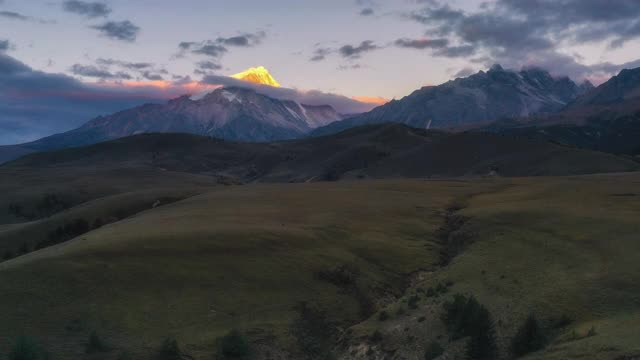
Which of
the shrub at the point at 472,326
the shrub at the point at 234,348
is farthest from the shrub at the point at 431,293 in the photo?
the shrub at the point at 234,348

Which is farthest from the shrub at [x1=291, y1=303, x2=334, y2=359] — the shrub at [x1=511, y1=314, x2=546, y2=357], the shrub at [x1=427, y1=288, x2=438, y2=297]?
the shrub at [x1=511, y1=314, x2=546, y2=357]

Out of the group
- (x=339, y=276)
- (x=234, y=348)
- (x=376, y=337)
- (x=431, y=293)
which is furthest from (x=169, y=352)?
(x=431, y=293)

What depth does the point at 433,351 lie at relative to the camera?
A: 3956cm

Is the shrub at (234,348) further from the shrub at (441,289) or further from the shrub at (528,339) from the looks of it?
the shrub at (441,289)

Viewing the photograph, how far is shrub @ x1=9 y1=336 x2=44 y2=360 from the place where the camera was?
3442 cm

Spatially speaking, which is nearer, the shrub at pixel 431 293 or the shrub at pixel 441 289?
the shrub at pixel 431 293

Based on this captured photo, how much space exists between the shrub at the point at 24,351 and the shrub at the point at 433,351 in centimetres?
2310

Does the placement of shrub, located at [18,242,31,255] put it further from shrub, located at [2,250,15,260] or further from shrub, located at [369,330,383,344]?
shrub, located at [369,330,383,344]

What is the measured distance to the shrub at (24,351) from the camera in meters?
34.4

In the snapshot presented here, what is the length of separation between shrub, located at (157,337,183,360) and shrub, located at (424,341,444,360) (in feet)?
50.6

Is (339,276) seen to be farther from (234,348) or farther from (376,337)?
(234,348)

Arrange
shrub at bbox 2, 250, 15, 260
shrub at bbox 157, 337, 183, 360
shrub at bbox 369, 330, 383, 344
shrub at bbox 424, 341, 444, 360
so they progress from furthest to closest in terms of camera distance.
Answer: shrub at bbox 2, 250, 15, 260
shrub at bbox 369, 330, 383, 344
shrub at bbox 424, 341, 444, 360
shrub at bbox 157, 337, 183, 360

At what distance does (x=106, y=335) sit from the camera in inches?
1607

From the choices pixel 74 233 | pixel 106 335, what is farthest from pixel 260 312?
pixel 74 233
